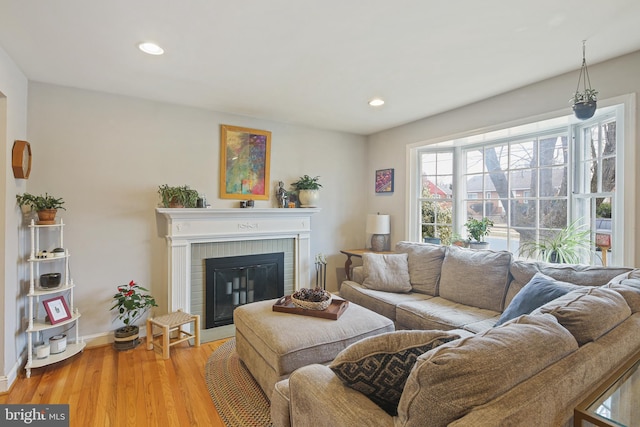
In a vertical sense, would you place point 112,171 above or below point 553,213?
above

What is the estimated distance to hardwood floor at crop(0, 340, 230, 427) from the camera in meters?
1.96

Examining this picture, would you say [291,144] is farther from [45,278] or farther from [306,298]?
[45,278]

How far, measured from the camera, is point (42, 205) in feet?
8.39

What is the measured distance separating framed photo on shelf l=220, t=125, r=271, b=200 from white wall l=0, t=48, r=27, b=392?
1696mm

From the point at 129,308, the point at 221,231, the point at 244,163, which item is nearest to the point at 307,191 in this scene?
the point at 244,163

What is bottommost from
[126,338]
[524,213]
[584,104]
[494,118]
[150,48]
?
[126,338]

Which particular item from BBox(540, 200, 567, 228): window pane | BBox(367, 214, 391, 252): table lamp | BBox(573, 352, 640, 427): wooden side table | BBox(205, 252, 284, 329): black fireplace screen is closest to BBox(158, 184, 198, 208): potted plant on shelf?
BBox(205, 252, 284, 329): black fireplace screen

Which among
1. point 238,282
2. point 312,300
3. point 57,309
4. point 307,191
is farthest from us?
point 307,191

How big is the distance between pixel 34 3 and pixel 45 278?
2.03 m

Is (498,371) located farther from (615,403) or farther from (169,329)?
(169,329)

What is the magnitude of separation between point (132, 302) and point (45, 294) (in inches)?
25.9

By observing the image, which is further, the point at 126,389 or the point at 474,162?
the point at 474,162

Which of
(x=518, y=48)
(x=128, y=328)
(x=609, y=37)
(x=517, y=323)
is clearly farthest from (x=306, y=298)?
(x=609, y=37)

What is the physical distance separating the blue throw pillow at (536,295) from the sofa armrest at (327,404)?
1453 mm
